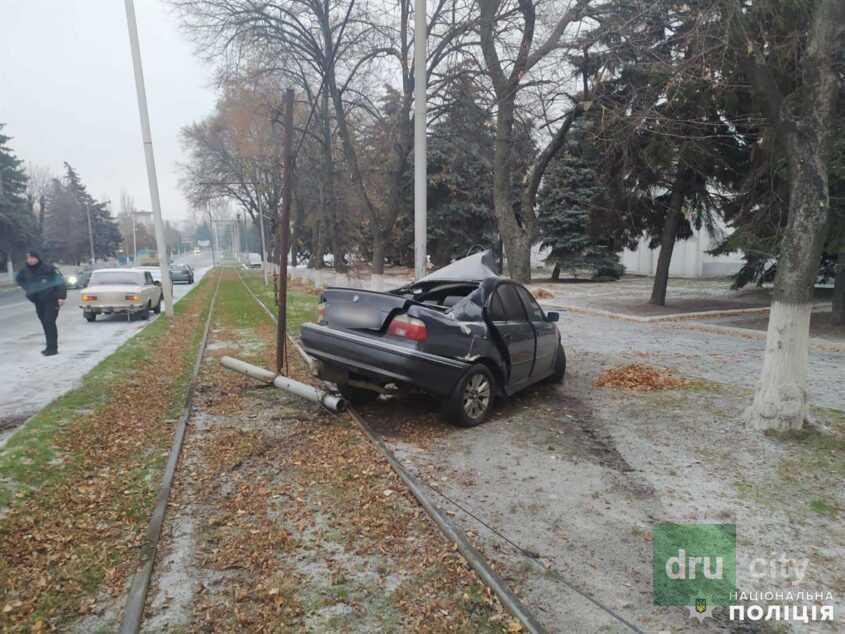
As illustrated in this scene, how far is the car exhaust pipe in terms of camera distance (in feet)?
18.4

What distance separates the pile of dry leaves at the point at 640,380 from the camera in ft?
24.2

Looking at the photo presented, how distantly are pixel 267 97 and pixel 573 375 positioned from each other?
17.0 m

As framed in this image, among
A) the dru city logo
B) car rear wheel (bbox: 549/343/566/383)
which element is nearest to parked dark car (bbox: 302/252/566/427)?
car rear wheel (bbox: 549/343/566/383)

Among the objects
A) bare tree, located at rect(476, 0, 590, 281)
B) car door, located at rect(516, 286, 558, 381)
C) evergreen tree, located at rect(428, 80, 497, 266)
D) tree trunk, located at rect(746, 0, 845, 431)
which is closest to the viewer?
tree trunk, located at rect(746, 0, 845, 431)

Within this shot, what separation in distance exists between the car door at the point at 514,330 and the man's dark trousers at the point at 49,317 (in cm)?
771

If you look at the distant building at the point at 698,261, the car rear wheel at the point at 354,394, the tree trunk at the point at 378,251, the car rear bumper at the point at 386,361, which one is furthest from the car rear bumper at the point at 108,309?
the distant building at the point at 698,261

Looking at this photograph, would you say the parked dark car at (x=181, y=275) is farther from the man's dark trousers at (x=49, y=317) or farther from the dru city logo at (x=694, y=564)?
the dru city logo at (x=694, y=564)

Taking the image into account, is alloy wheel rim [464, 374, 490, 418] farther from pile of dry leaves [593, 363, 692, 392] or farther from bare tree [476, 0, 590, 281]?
bare tree [476, 0, 590, 281]

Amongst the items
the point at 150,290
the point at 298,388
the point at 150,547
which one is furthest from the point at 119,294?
the point at 150,547

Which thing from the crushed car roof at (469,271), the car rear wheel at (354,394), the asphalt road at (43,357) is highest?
the crushed car roof at (469,271)

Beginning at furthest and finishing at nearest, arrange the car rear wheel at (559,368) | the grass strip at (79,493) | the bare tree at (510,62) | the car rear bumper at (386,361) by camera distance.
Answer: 1. the bare tree at (510,62)
2. the car rear wheel at (559,368)
3. the car rear bumper at (386,361)
4. the grass strip at (79,493)

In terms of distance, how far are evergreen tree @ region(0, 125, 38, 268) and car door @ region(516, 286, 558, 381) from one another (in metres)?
43.0

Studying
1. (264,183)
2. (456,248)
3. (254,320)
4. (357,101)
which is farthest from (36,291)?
(264,183)

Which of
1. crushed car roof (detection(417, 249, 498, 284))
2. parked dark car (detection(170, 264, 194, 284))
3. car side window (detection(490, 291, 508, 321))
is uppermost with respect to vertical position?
crushed car roof (detection(417, 249, 498, 284))
